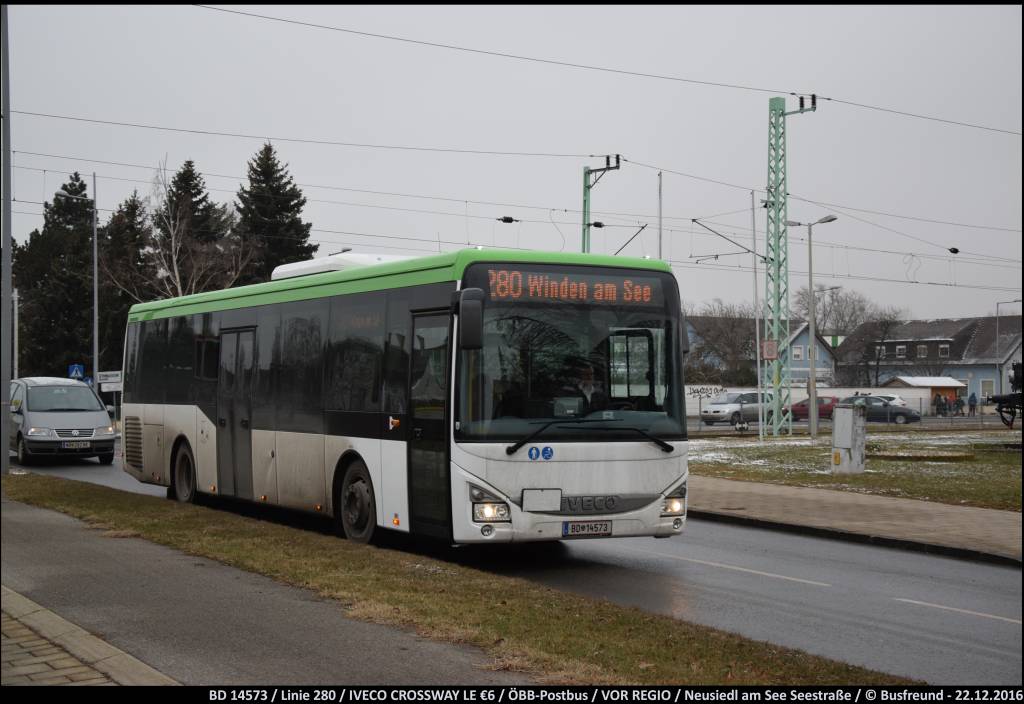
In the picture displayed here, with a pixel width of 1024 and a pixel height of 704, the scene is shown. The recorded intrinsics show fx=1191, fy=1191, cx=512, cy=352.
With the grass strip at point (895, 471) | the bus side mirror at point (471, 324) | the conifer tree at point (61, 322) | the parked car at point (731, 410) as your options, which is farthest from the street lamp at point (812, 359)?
the conifer tree at point (61, 322)

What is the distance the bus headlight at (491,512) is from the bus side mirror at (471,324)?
1.46m

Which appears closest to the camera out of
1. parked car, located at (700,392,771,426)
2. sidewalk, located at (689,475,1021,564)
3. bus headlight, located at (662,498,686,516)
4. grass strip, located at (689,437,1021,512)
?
bus headlight, located at (662,498,686,516)

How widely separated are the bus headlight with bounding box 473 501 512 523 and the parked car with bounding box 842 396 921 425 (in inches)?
2242

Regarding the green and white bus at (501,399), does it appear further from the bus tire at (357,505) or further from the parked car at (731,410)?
the parked car at (731,410)

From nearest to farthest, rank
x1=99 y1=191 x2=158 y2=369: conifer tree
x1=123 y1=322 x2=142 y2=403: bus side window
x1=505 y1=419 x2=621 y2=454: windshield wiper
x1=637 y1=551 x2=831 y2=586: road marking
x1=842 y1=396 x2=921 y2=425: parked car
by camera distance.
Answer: x1=505 y1=419 x2=621 y2=454: windshield wiper
x1=637 y1=551 x2=831 y2=586: road marking
x1=123 y1=322 x2=142 y2=403: bus side window
x1=99 y1=191 x2=158 y2=369: conifer tree
x1=842 y1=396 x2=921 y2=425: parked car

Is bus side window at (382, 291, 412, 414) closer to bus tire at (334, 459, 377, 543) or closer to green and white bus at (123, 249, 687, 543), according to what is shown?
green and white bus at (123, 249, 687, 543)

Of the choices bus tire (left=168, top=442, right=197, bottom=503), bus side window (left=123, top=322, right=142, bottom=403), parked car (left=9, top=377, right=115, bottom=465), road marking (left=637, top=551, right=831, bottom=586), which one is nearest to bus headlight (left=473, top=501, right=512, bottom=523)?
road marking (left=637, top=551, right=831, bottom=586)

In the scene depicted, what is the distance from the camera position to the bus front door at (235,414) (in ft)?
51.6

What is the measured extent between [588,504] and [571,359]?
139cm

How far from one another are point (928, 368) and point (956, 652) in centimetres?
9725

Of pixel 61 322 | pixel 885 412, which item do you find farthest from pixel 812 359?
pixel 61 322

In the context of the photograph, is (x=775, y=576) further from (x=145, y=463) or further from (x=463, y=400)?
(x=145, y=463)

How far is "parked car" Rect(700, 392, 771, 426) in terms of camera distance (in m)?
60.6

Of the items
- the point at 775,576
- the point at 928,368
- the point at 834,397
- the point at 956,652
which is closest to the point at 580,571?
the point at 775,576
